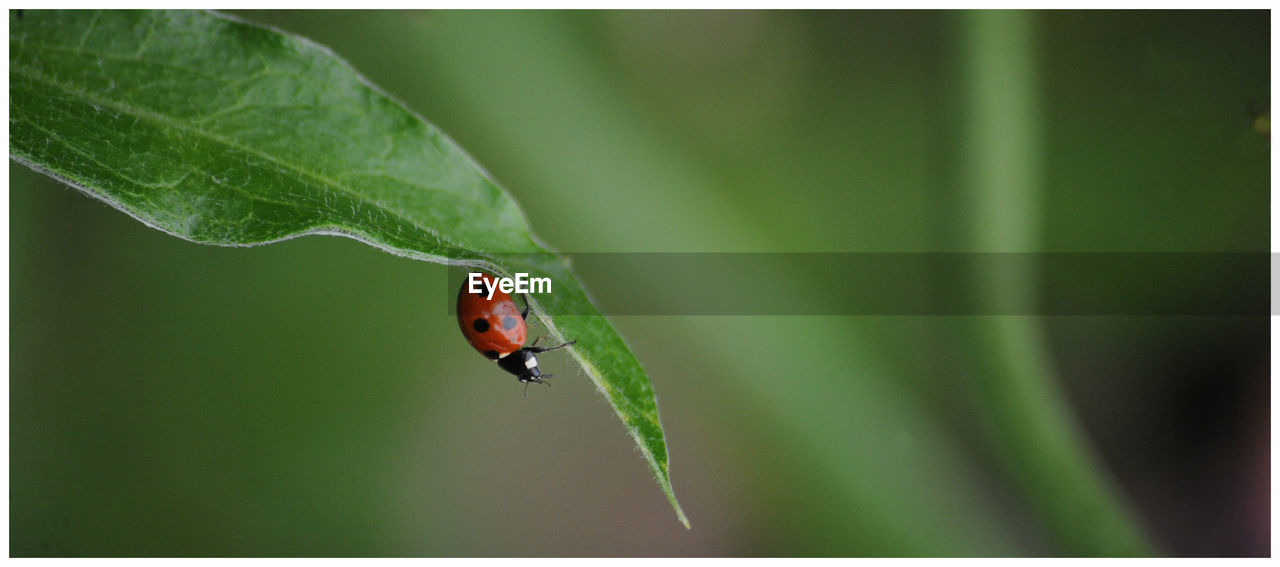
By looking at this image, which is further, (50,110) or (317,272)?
(317,272)

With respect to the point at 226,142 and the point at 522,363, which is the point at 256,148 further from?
the point at 522,363

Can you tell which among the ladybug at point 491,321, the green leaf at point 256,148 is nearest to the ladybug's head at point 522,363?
the ladybug at point 491,321

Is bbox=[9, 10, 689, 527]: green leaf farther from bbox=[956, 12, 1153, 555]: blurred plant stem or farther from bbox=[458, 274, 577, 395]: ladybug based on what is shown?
bbox=[956, 12, 1153, 555]: blurred plant stem

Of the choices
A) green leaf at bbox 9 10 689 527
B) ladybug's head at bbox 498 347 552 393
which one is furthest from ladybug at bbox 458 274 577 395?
green leaf at bbox 9 10 689 527

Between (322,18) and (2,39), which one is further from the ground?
(322,18)

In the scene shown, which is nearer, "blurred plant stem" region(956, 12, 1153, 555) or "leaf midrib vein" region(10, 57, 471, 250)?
"leaf midrib vein" region(10, 57, 471, 250)
